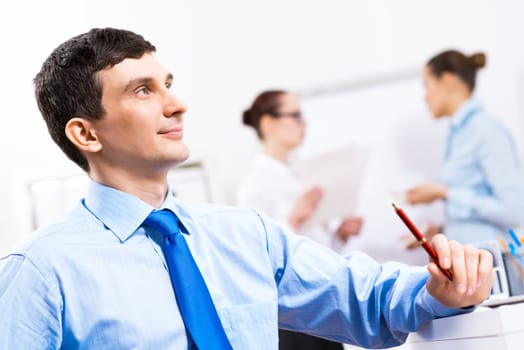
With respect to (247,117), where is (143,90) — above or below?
above

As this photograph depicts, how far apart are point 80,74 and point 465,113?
2.17 meters

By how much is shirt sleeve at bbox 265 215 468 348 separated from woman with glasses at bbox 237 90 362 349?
76.3 inches

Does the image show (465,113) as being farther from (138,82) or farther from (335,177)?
(138,82)

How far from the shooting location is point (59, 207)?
3135 mm

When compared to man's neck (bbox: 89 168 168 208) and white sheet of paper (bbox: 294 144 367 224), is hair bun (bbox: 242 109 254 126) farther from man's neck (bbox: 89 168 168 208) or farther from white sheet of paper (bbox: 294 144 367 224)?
man's neck (bbox: 89 168 168 208)

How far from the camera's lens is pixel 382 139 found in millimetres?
3299

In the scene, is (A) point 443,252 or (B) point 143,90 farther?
(B) point 143,90

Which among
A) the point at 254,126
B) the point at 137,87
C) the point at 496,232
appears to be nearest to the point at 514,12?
the point at 496,232

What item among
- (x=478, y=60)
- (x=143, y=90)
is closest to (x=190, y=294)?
(x=143, y=90)

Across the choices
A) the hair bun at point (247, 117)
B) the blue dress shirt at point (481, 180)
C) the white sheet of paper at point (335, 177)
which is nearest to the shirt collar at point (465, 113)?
the blue dress shirt at point (481, 180)

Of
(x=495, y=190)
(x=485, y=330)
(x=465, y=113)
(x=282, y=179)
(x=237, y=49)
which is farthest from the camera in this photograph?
(x=237, y=49)

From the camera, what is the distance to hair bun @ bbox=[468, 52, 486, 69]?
3.21m

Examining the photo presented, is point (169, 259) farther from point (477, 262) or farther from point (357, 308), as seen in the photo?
point (477, 262)

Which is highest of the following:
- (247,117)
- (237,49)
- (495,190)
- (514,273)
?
(237,49)
